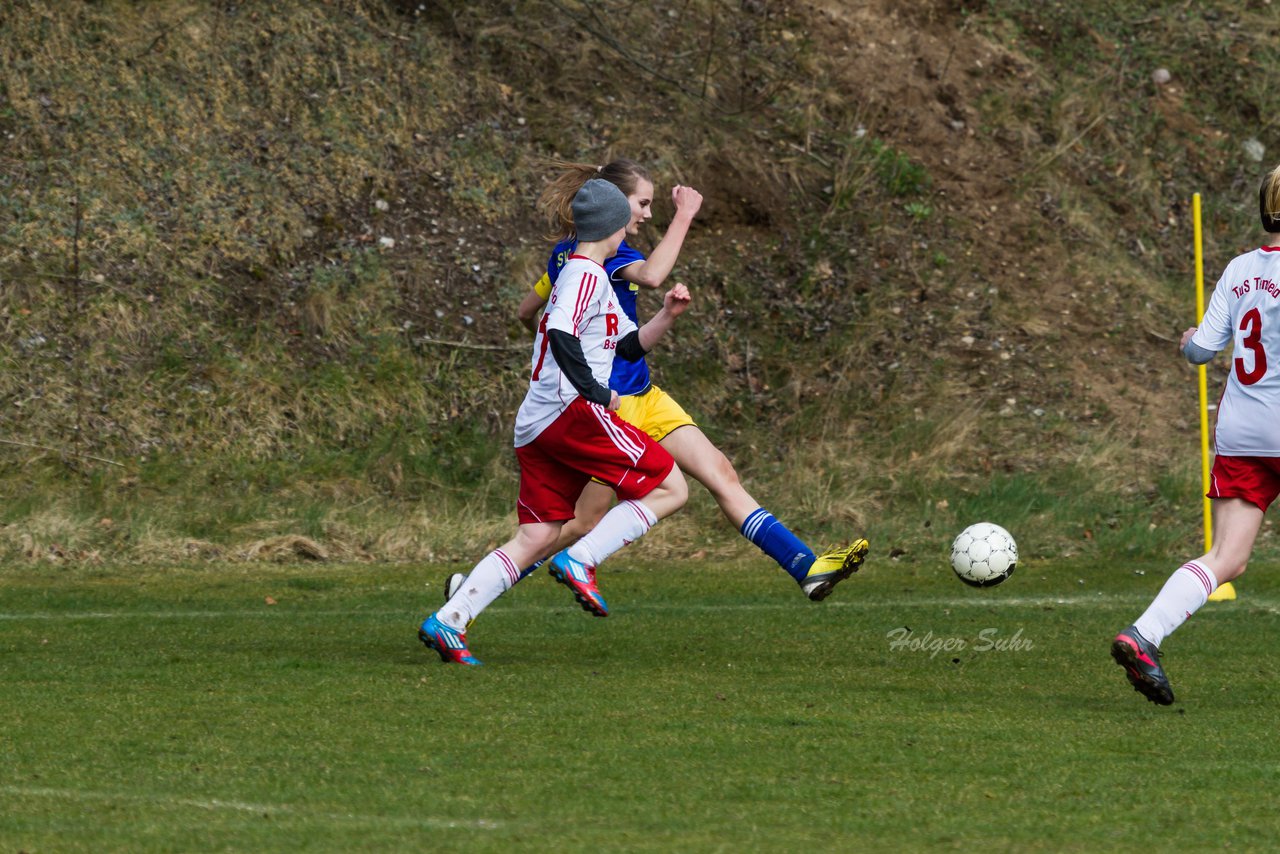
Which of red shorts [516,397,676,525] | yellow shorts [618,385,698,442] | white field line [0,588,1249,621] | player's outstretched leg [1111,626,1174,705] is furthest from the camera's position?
white field line [0,588,1249,621]

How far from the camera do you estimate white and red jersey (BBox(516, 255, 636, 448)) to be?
22.9ft

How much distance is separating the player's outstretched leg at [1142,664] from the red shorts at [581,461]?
2.12 metres

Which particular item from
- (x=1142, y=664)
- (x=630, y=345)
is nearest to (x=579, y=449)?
(x=630, y=345)

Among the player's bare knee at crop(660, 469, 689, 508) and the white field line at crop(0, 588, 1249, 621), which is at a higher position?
the player's bare knee at crop(660, 469, 689, 508)

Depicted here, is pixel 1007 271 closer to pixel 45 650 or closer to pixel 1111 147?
pixel 1111 147

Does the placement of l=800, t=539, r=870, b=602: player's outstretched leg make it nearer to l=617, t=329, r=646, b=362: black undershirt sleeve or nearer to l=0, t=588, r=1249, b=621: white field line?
l=617, t=329, r=646, b=362: black undershirt sleeve

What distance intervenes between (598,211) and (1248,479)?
2835 millimetres

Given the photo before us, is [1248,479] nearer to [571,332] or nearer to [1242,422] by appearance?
[1242,422]

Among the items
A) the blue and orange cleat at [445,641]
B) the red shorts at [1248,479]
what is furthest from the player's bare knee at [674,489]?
the red shorts at [1248,479]

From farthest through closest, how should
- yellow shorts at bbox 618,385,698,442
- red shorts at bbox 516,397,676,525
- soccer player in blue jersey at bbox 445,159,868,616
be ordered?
yellow shorts at bbox 618,385,698,442 → soccer player in blue jersey at bbox 445,159,868,616 → red shorts at bbox 516,397,676,525

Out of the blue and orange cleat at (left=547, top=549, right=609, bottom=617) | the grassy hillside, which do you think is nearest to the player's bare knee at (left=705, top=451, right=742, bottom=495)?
the blue and orange cleat at (left=547, top=549, right=609, bottom=617)

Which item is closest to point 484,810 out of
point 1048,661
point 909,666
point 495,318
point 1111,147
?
point 909,666

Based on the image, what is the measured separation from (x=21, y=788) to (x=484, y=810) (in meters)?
1.36

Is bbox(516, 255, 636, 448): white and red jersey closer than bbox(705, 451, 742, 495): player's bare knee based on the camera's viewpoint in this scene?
Yes
